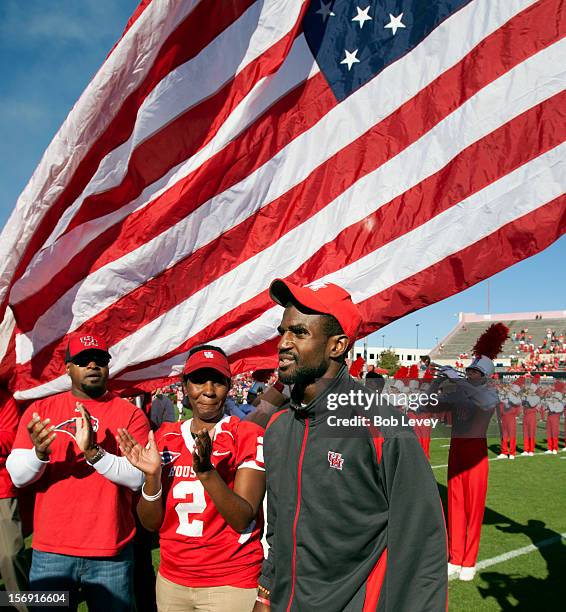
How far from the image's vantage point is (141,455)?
8.46 ft

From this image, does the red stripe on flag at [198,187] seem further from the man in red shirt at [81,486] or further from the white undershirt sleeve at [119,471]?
the white undershirt sleeve at [119,471]

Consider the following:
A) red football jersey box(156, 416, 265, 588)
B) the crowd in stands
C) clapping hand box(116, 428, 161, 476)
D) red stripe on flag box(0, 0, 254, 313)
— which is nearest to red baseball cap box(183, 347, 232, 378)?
red football jersey box(156, 416, 265, 588)

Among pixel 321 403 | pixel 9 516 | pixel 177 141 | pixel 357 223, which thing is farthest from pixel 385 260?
pixel 9 516

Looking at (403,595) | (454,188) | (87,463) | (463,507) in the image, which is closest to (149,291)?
(87,463)

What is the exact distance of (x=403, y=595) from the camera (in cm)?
179

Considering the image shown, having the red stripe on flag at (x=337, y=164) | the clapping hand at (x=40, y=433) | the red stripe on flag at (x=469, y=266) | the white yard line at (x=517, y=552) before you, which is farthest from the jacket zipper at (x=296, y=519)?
the white yard line at (x=517, y=552)

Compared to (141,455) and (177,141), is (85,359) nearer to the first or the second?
(141,455)

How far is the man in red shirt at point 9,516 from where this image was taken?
395cm

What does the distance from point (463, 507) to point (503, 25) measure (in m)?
4.89

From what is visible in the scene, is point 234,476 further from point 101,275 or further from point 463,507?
point 463,507

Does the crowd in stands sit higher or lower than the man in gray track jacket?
higher

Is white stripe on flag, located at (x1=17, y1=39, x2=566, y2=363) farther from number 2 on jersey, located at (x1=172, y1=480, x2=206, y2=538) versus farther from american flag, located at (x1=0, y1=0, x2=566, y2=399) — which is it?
number 2 on jersey, located at (x1=172, y1=480, x2=206, y2=538)

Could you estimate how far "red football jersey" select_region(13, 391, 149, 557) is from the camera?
295 cm

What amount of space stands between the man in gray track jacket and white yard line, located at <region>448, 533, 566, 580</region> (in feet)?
14.7
